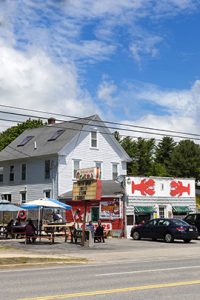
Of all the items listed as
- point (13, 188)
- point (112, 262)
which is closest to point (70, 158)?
point (13, 188)

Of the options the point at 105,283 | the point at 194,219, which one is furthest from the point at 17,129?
the point at 105,283

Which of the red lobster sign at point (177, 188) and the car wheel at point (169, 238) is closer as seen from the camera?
the car wheel at point (169, 238)

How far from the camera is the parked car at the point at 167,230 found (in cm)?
3067

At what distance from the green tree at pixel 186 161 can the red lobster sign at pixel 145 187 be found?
43.3m

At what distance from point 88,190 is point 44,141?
72.8 feet

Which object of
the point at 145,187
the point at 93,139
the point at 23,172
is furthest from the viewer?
the point at 23,172

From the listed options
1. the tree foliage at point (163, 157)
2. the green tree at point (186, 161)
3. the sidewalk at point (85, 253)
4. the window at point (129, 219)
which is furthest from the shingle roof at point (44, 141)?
the green tree at point (186, 161)

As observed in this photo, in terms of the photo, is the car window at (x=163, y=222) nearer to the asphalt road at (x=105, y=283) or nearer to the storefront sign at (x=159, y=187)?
the storefront sign at (x=159, y=187)

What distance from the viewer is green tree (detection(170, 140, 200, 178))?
80.9 meters

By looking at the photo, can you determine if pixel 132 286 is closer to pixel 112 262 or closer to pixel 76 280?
pixel 76 280

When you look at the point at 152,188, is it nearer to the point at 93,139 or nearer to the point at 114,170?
the point at 114,170

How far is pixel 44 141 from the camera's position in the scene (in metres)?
48.5

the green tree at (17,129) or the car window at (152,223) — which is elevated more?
the green tree at (17,129)

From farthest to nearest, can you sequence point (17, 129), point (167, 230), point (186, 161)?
point (186, 161) → point (17, 129) → point (167, 230)
